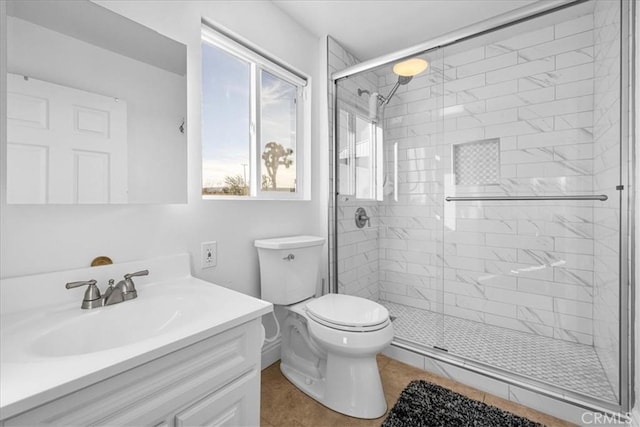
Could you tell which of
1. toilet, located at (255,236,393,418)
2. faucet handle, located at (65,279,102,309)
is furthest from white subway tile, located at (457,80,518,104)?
faucet handle, located at (65,279,102,309)

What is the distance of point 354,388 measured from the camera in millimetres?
1438

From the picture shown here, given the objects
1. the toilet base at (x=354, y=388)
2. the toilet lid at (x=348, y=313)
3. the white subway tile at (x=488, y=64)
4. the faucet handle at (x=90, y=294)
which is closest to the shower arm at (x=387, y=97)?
the white subway tile at (x=488, y=64)

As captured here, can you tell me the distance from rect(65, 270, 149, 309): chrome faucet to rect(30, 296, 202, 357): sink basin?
25 millimetres

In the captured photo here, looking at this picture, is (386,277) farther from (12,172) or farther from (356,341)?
(12,172)

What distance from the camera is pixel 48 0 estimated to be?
3.16 feet

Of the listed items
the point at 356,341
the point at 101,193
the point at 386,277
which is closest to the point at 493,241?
the point at 386,277

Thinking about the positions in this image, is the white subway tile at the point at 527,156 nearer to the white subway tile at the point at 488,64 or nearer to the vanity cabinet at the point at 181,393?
the white subway tile at the point at 488,64

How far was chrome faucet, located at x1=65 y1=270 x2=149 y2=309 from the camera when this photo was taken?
962 mm

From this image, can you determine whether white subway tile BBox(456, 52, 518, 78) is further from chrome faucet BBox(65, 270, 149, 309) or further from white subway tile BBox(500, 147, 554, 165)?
chrome faucet BBox(65, 270, 149, 309)

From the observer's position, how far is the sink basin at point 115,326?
2.69 ft

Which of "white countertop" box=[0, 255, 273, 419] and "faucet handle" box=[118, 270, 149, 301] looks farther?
"faucet handle" box=[118, 270, 149, 301]

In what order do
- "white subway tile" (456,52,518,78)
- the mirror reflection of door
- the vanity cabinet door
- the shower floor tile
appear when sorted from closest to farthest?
the vanity cabinet door < the mirror reflection of door < the shower floor tile < "white subway tile" (456,52,518,78)

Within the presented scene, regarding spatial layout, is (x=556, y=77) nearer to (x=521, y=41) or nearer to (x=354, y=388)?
(x=521, y=41)

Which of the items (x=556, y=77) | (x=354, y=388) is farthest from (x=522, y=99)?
(x=354, y=388)
